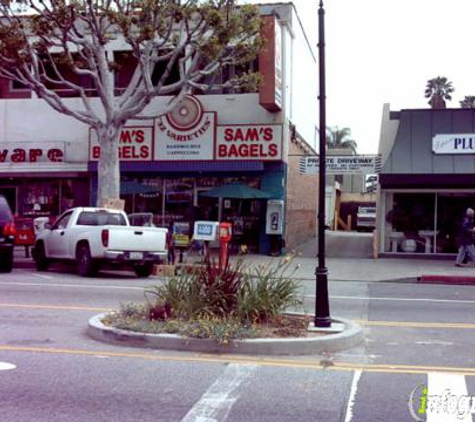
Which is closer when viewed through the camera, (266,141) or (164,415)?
(164,415)

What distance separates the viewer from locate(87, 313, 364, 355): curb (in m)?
7.80

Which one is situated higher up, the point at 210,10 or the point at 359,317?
the point at 210,10

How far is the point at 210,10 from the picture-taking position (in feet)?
61.6

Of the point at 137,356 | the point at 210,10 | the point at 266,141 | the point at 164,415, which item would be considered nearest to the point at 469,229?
the point at 266,141

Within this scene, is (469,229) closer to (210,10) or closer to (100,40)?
(210,10)

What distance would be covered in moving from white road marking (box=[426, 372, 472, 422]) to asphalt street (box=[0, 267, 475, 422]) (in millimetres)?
23

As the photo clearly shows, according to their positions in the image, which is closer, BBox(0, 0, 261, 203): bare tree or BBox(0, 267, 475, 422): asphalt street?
BBox(0, 267, 475, 422): asphalt street

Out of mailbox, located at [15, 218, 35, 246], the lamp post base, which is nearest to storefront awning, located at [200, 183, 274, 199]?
mailbox, located at [15, 218, 35, 246]

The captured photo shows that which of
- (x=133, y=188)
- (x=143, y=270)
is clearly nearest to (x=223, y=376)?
(x=143, y=270)

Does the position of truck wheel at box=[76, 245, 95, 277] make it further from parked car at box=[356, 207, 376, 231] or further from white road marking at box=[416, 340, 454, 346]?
parked car at box=[356, 207, 376, 231]

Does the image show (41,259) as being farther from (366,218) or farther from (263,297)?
(366,218)

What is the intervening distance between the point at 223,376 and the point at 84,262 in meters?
10.6

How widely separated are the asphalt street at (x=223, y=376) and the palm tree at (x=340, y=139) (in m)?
54.9

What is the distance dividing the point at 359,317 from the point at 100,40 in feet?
40.7
